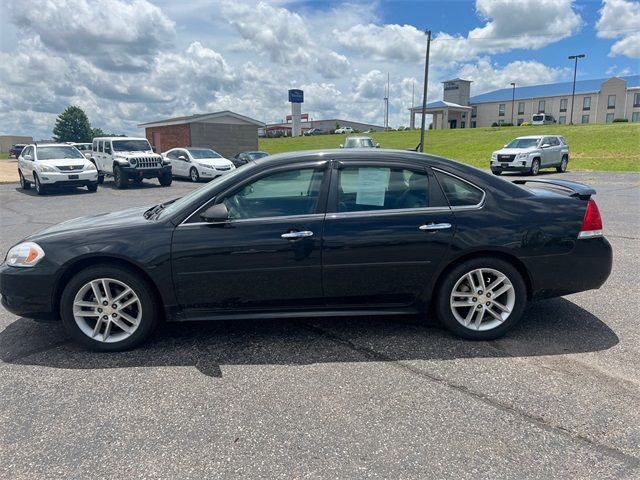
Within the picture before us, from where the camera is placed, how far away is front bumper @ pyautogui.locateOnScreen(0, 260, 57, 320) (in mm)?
3490

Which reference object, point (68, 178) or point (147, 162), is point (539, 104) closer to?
point (147, 162)

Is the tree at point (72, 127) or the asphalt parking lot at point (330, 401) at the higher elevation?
the tree at point (72, 127)

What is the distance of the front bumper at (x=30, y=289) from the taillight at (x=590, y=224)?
413 cm

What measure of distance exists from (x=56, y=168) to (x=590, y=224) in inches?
657

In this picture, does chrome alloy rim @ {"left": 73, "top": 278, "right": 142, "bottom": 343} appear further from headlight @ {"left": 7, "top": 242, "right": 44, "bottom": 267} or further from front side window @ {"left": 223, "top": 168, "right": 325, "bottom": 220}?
front side window @ {"left": 223, "top": 168, "right": 325, "bottom": 220}

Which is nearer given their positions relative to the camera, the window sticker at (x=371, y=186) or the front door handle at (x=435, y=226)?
the front door handle at (x=435, y=226)

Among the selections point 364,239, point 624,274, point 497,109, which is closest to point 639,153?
point 624,274

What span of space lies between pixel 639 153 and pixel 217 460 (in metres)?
32.9

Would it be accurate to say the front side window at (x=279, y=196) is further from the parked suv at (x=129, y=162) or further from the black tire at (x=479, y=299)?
the parked suv at (x=129, y=162)

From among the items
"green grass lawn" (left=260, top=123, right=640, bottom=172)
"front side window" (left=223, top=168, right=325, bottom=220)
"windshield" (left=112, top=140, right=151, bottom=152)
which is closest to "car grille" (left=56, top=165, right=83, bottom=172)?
"windshield" (left=112, top=140, right=151, bottom=152)

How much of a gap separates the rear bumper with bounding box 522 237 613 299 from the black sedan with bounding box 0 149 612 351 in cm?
1

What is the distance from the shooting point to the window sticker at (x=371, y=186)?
368 centimetres

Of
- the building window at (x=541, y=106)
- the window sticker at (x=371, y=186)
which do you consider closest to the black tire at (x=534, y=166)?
the window sticker at (x=371, y=186)

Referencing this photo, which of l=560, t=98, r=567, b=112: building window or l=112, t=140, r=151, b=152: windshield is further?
l=560, t=98, r=567, b=112: building window
